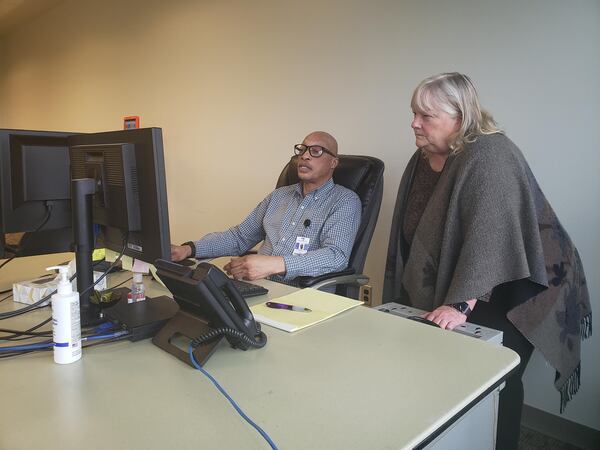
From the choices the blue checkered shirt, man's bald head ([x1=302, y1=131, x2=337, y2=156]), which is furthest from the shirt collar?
man's bald head ([x1=302, y1=131, x2=337, y2=156])

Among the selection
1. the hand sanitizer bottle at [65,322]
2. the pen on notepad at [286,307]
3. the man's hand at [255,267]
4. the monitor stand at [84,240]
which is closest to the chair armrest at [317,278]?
→ the man's hand at [255,267]

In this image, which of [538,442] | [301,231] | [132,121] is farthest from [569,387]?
[132,121]

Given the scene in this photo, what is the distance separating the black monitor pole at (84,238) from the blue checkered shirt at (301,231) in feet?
2.72

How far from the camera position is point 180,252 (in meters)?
2.02

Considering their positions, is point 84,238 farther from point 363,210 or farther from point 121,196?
point 363,210

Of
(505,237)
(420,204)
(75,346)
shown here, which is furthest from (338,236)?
(75,346)

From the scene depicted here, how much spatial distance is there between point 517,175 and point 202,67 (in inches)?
106

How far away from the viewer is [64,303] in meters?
0.90

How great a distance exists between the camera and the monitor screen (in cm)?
100

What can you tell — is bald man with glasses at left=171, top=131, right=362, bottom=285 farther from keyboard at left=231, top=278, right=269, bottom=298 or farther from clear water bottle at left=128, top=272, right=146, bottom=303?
clear water bottle at left=128, top=272, right=146, bottom=303

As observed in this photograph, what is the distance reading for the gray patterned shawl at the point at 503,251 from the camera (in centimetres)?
148

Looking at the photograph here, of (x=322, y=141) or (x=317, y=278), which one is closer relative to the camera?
(x=317, y=278)

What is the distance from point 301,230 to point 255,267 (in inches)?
18.1

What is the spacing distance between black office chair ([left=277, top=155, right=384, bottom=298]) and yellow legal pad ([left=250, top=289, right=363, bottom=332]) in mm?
287
